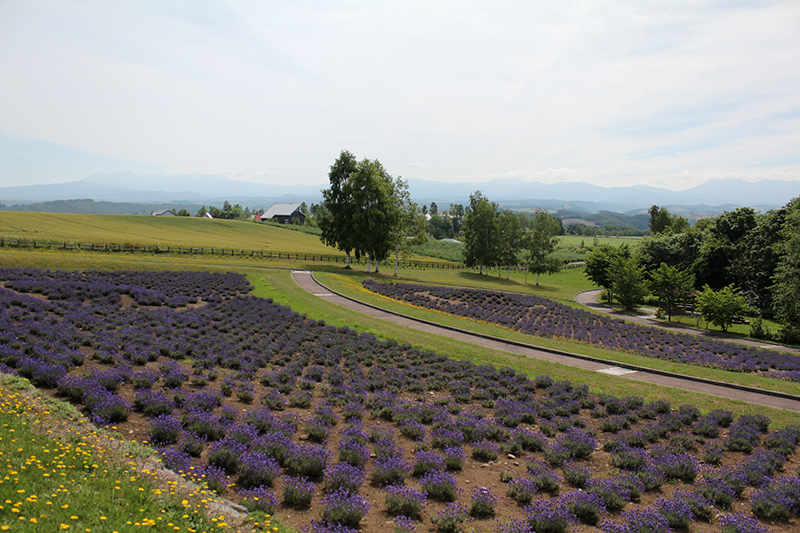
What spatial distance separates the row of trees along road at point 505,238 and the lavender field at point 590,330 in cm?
3404

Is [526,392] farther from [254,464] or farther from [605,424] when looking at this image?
[254,464]

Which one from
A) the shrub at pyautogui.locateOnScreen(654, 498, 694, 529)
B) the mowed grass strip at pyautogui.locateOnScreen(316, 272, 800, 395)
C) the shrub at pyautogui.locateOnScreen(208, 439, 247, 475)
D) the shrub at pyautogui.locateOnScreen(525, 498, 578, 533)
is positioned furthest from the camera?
the mowed grass strip at pyautogui.locateOnScreen(316, 272, 800, 395)

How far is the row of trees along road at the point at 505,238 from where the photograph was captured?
265ft

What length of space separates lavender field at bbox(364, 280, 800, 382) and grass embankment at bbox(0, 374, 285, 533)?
2762 cm

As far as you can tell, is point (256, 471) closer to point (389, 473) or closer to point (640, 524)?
point (389, 473)

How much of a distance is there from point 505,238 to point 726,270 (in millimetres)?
35856

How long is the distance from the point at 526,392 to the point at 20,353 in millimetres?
16500

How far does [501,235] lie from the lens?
8312 centimetres

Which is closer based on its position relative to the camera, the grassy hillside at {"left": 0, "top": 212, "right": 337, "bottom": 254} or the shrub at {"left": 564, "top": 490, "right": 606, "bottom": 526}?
the shrub at {"left": 564, "top": 490, "right": 606, "bottom": 526}

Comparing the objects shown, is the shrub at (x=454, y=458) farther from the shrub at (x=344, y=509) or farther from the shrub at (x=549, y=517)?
the shrub at (x=344, y=509)

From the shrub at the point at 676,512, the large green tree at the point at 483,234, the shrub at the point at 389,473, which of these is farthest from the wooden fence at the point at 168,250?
the shrub at the point at 676,512

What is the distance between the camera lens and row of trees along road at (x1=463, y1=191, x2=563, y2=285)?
80.6 m

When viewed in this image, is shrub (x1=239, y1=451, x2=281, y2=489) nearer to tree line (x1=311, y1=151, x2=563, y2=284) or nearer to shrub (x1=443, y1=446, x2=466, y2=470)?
shrub (x1=443, y1=446, x2=466, y2=470)

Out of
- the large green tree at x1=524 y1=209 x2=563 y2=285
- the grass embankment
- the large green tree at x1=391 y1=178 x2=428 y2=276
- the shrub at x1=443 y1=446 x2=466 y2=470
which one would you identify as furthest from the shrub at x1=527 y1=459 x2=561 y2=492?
the large green tree at x1=524 y1=209 x2=563 y2=285
